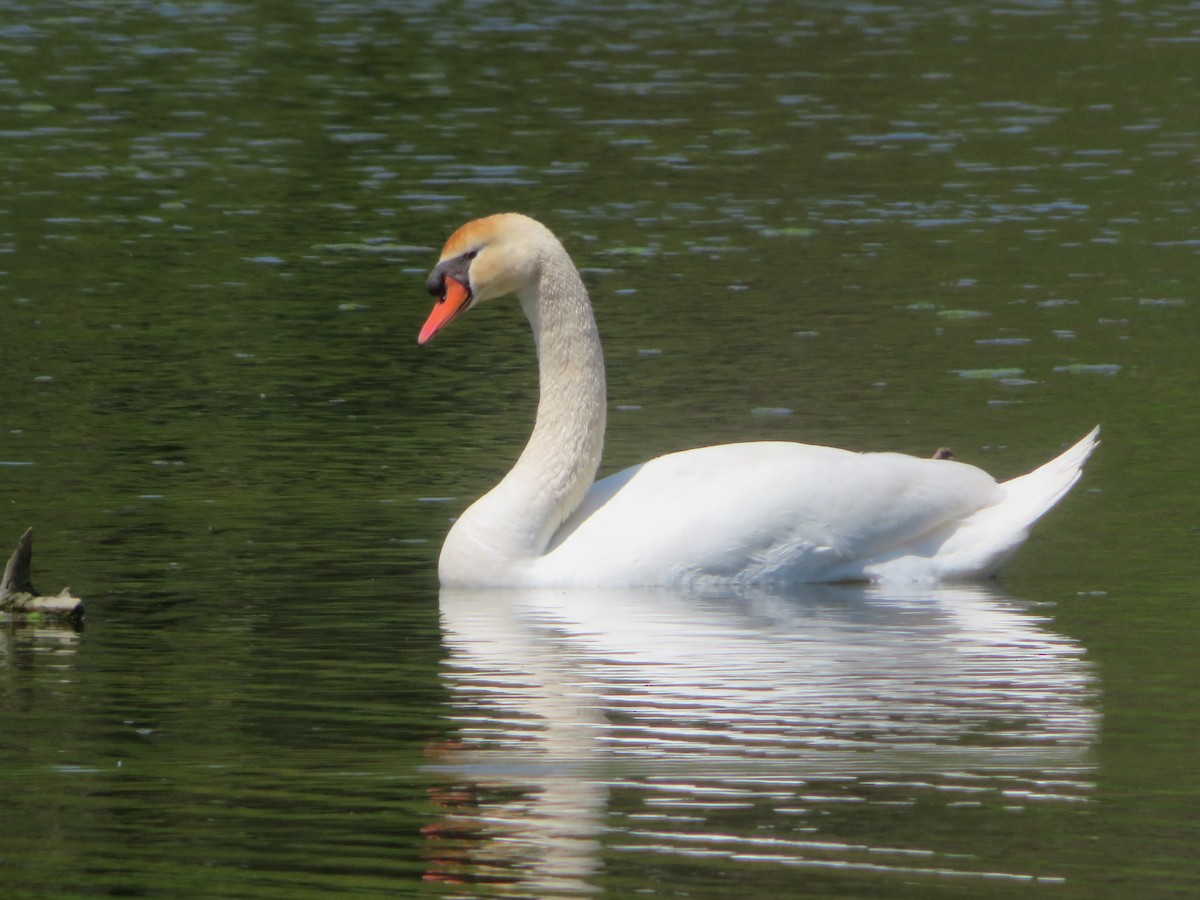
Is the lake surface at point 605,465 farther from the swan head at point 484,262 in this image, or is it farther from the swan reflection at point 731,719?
the swan head at point 484,262

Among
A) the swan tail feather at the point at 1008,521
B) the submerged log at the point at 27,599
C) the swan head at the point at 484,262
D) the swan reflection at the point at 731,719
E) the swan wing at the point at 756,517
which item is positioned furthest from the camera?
the swan head at the point at 484,262

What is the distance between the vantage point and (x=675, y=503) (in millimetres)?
9281

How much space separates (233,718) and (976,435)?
5.67m

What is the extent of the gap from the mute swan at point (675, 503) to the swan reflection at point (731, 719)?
13cm

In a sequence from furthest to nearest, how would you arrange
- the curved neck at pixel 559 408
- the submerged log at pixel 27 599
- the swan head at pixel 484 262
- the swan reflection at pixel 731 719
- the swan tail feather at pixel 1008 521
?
the swan head at pixel 484 262
the curved neck at pixel 559 408
the swan tail feather at pixel 1008 521
the submerged log at pixel 27 599
the swan reflection at pixel 731 719

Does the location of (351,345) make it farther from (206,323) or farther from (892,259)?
(892,259)

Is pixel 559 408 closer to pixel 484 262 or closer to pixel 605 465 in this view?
pixel 484 262

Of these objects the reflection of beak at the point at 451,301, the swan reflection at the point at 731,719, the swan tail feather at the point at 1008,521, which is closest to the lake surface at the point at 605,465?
the swan reflection at the point at 731,719

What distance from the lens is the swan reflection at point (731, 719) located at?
597 centimetres

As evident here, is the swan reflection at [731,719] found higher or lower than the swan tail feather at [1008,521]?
higher

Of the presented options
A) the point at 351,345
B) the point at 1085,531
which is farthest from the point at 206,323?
the point at 1085,531

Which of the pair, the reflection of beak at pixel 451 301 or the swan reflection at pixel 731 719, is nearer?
the swan reflection at pixel 731 719

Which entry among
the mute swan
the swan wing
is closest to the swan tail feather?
the mute swan

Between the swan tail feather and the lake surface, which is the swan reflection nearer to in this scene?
the lake surface
